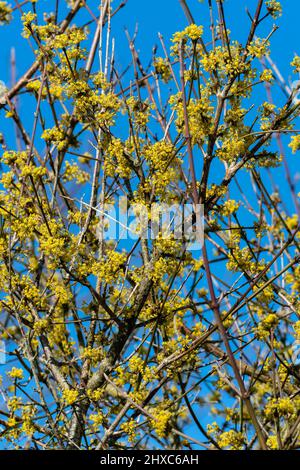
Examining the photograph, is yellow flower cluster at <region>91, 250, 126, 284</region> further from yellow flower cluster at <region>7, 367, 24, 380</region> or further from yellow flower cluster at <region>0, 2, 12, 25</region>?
yellow flower cluster at <region>0, 2, 12, 25</region>

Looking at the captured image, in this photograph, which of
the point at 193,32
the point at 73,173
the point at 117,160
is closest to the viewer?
the point at 193,32

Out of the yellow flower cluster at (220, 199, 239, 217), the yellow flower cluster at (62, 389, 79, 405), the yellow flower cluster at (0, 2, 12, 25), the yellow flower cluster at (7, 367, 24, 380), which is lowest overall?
the yellow flower cluster at (62, 389, 79, 405)

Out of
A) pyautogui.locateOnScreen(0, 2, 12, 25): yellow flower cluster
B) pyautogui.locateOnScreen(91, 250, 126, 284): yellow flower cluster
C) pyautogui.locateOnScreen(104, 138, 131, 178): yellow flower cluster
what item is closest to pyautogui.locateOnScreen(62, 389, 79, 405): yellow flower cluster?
pyautogui.locateOnScreen(91, 250, 126, 284): yellow flower cluster

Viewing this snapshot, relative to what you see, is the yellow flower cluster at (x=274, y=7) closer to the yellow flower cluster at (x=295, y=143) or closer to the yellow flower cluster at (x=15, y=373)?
the yellow flower cluster at (x=295, y=143)

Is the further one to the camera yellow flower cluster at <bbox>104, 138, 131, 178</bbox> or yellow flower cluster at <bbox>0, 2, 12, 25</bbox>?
yellow flower cluster at <bbox>0, 2, 12, 25</bbox>

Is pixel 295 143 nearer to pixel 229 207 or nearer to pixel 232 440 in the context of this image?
pixel 229 207

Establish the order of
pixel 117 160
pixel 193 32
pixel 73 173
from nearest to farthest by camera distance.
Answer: pixel 193 32
pixel 117 160
pixel 73 173

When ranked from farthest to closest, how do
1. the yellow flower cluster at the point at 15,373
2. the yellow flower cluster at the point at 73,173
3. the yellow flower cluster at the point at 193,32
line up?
the yellow flower cluster at the point at 73,173 → the yellow flower cluster at the point at 15,373 → the yellow flower cluster at the point at 193,32

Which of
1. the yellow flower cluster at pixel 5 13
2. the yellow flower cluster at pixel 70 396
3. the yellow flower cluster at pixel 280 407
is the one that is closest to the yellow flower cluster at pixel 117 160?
the yellow flower cluster at pixel 70 396

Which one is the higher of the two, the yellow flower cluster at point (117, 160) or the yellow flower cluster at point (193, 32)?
the yellow flower cluster at point (193, 32)

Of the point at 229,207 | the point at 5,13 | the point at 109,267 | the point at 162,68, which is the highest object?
the point at 5,13

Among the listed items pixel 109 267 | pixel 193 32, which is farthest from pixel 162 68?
pixel 109 267

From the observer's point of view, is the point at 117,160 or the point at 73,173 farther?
the point at 73,173
